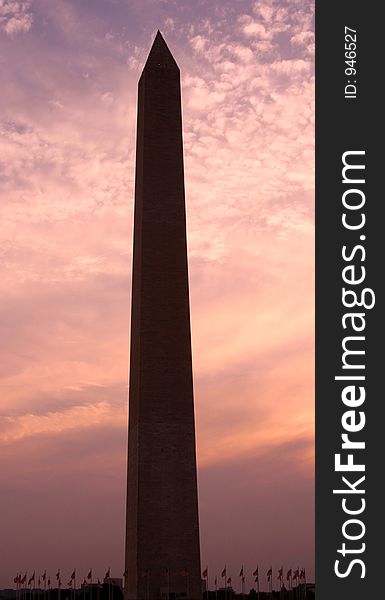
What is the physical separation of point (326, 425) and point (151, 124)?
16828 millimetres

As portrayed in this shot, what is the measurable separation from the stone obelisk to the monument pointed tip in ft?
1.87

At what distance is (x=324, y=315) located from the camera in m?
24.0

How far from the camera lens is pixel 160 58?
126ft

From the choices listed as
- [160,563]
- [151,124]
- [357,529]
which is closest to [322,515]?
[357,529]

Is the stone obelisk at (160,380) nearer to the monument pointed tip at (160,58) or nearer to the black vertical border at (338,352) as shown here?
the monument pointed tip at (160,58)

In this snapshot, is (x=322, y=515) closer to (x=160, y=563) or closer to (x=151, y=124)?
(x=160, y=563)

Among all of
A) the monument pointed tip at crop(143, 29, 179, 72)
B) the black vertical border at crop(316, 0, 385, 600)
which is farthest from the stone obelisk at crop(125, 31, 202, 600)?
the black vertical border at crop(316, 0, 385, 600)

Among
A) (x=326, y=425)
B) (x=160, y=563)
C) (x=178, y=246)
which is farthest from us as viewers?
(x=178, y=246)

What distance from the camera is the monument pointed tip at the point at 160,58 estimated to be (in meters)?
38.1

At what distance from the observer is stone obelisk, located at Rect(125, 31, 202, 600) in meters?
34.1

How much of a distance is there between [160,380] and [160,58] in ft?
40.1

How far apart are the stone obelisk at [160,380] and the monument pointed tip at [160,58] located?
0.57 metres

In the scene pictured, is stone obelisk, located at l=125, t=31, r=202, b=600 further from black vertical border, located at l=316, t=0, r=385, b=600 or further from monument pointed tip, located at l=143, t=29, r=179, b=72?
black vertical border, located at l=316, t=0, r=385, b=600

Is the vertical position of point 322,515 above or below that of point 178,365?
below
